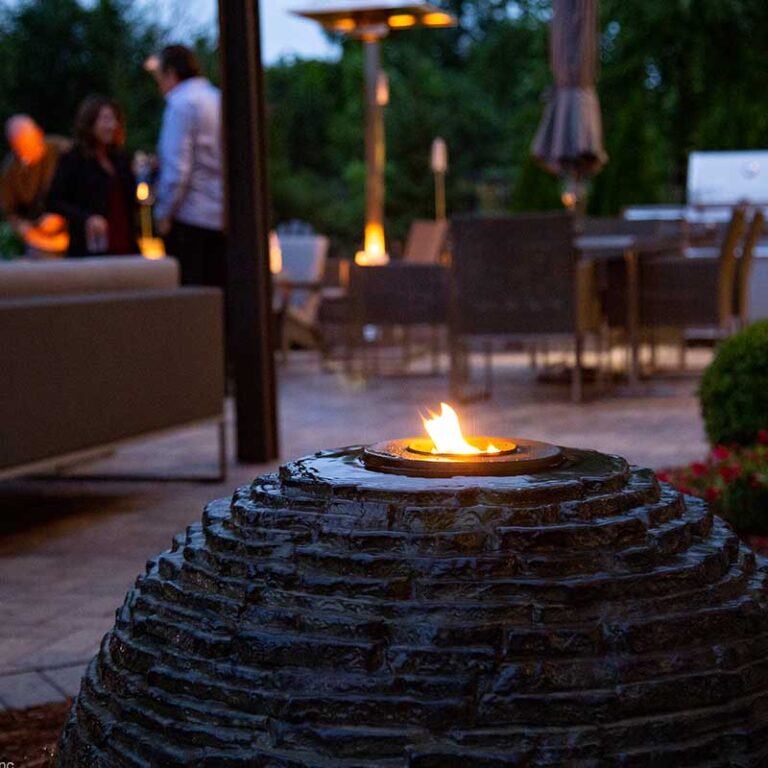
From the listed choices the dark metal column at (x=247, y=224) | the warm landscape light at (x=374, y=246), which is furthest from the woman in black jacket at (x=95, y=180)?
the warm landscape light at (x=374, y=246)

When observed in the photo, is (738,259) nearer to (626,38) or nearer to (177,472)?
(177,472)

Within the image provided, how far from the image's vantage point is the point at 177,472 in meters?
6.37

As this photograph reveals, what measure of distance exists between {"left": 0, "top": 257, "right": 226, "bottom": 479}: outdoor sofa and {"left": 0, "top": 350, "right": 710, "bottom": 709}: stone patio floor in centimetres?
27

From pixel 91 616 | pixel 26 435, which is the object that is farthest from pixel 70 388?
pixel 91 616

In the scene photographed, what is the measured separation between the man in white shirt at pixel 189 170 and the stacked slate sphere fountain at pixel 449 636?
5862 millimetres

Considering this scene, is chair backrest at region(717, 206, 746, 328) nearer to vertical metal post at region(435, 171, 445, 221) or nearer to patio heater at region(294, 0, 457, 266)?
patio heater at region(294, 0, 457, 266)

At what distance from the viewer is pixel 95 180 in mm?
7887

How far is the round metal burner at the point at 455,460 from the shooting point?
6.47 feet

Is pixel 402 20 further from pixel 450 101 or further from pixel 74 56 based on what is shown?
pixel 450 101

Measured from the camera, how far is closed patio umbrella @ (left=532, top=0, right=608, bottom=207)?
1047cm

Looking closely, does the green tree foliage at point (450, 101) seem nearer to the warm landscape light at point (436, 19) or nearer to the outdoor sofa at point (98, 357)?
the warm landscape light at point (436, 19)

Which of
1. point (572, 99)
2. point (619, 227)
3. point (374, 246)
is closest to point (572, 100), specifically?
point (572, 99)

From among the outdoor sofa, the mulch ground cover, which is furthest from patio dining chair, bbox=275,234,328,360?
the mulch ground cover

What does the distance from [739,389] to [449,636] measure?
3617mm
